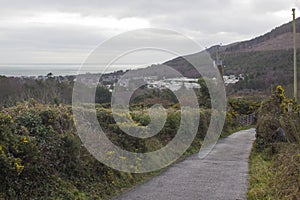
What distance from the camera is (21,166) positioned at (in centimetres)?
673

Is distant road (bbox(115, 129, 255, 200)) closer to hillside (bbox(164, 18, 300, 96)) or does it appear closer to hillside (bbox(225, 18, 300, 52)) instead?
hillside (bbox(164, 18, 300, 96))

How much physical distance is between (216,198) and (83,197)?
287cm

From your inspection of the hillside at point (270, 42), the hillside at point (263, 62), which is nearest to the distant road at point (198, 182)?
the hillside at point (263, 62)

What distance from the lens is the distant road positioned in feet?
28.0

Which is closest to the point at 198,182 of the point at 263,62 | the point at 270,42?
the point at 263,62

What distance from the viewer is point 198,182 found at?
9875 mm

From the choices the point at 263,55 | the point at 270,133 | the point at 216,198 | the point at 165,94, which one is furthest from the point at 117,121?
the point at 263,55

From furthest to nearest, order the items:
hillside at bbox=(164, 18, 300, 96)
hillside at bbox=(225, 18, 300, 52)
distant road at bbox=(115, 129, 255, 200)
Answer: hillside at bbox=(225, 18, 300, 52) < hillside at bbox=(164, 18, 300, 96) < distant road at bbox=(115, 129, 255, 200)

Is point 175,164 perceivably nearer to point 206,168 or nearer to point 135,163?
point 206,168

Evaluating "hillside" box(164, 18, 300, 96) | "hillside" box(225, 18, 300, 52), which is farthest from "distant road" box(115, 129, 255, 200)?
"hillside" box(225, 18, 300, 52)

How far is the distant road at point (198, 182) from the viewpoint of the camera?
854 cm

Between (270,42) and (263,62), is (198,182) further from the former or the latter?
(270,42)

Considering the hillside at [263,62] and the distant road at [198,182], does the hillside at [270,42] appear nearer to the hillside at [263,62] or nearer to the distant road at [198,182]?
the hillside at [263,62]

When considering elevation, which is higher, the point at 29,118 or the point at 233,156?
the point at 29,118
